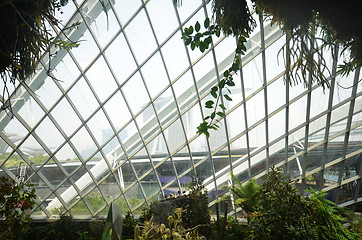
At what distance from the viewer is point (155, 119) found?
30.0 ft

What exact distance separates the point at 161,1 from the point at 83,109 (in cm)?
484

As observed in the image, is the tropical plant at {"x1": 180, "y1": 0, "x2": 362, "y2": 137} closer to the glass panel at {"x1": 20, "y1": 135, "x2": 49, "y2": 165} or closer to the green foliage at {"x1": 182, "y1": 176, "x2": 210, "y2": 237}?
the green foliage at {"x1": 182, "y1": 176, "x2": 210, "y2": 237}

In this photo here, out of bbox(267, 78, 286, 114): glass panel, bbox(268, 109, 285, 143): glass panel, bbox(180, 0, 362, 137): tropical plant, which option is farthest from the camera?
bbox(268, 109, 285, 143): glass panel

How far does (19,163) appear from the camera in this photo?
9547 mm

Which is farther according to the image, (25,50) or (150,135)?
(150,135)

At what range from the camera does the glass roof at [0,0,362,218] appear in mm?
7520

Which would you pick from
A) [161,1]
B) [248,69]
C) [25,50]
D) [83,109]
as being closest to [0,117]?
[83,109]

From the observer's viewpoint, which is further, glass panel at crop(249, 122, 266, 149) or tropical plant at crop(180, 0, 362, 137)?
glass panel at crop(249, 122, 266, 149)

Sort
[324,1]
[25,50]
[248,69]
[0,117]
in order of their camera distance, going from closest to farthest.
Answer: [324,1], [25,50], [248,69], [0,117]

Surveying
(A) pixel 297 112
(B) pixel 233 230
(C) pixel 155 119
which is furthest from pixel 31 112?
(A) pixel 297 112

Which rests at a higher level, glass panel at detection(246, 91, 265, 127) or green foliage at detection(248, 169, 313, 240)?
glass panel at detection(246, 91, 265, 127)

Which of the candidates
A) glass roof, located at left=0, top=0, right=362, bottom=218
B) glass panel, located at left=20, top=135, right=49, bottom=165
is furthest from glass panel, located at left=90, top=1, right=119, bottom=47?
glass panel, located at left=20, top=135, right=49, bottom=165

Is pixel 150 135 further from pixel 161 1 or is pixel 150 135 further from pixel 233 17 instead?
pixel 233 17

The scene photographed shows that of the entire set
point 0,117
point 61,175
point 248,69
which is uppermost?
point 248,69
